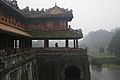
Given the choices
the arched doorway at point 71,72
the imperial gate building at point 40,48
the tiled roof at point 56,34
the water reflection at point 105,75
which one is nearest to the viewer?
the imperial gate building at point 40,48

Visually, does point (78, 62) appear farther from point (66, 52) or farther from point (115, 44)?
point (115, 44)

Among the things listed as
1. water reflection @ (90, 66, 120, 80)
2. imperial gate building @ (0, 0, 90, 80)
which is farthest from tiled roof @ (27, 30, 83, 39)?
water reflection @ (90, 66, 120, 80)

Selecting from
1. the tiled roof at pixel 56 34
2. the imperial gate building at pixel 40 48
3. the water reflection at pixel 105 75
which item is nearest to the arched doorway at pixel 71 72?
the imperial gate building at pixel 40 48

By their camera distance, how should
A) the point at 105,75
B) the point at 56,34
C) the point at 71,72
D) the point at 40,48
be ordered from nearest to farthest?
the point at 40,48, the point at 56,34, the point at 71,72, the point at 105,75

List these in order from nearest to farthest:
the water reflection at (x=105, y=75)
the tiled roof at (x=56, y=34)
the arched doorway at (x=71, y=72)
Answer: the tiled roof at (x=56, y=34)
the arched doorway at (x=71, y=72)
the water reflection at (x=105, y=75)

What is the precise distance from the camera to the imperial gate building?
54.1ft

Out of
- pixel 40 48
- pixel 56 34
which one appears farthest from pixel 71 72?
pixel 40 48

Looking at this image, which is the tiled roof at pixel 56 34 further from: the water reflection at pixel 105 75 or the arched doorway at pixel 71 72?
the water reflection at pixel 105 75

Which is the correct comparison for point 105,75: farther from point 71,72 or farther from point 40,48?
point 40,48

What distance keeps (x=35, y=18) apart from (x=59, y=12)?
3716mm

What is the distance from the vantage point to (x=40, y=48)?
25078 mm

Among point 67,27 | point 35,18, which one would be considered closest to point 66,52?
point 67,27

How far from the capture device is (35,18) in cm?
2952

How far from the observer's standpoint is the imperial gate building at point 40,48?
54.1 ft
